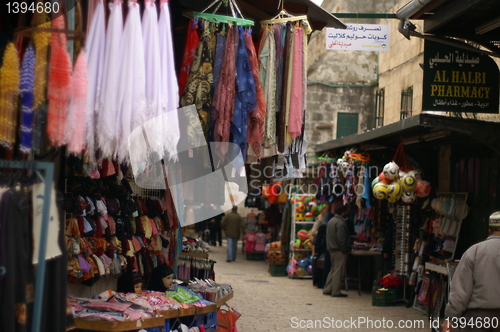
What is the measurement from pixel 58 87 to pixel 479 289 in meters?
4.16

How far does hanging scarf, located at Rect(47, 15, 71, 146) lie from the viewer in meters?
2.84

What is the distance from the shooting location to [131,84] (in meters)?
3.27

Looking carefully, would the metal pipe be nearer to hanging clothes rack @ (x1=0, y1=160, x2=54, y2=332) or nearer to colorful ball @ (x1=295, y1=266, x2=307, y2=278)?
hanging clothes rack @ (x1=0, y1=160, x2=54, y2=332)

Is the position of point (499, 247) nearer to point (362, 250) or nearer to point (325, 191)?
point (362, 250)

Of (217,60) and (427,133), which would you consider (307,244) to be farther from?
(217,60)

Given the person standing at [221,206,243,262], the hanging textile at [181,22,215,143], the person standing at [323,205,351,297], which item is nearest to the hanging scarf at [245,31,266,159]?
the hanging textile at [181,22,215,143]

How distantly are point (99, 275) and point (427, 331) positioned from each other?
5530 mm

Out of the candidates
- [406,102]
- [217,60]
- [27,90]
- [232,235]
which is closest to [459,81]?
[217,60]

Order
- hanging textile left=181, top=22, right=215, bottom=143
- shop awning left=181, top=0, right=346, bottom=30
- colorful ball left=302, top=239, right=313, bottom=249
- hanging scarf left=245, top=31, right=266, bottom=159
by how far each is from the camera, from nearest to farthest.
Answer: hanging textile left=181, top=22, right=215, bottom=143 → hanging scarf left=245, top=31, right=266, bottom=159 → shop awning left=181, top=0, right=346, bottom=30 → colorful ball left=302, top=239, right=313, bottom=249

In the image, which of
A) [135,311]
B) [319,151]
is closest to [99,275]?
[135,311]

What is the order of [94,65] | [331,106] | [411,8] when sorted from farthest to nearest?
[331,106], [411,8], [94,65]

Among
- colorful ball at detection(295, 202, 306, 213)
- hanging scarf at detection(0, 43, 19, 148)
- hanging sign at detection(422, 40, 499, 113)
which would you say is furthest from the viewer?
colorful ball at detection(295, 202, 306, 213)

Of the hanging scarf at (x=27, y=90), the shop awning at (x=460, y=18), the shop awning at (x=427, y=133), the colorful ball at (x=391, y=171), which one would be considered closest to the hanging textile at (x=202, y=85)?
the hanging scarf at (x=27, y=90)

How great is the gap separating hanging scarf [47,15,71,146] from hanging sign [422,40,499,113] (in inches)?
233
